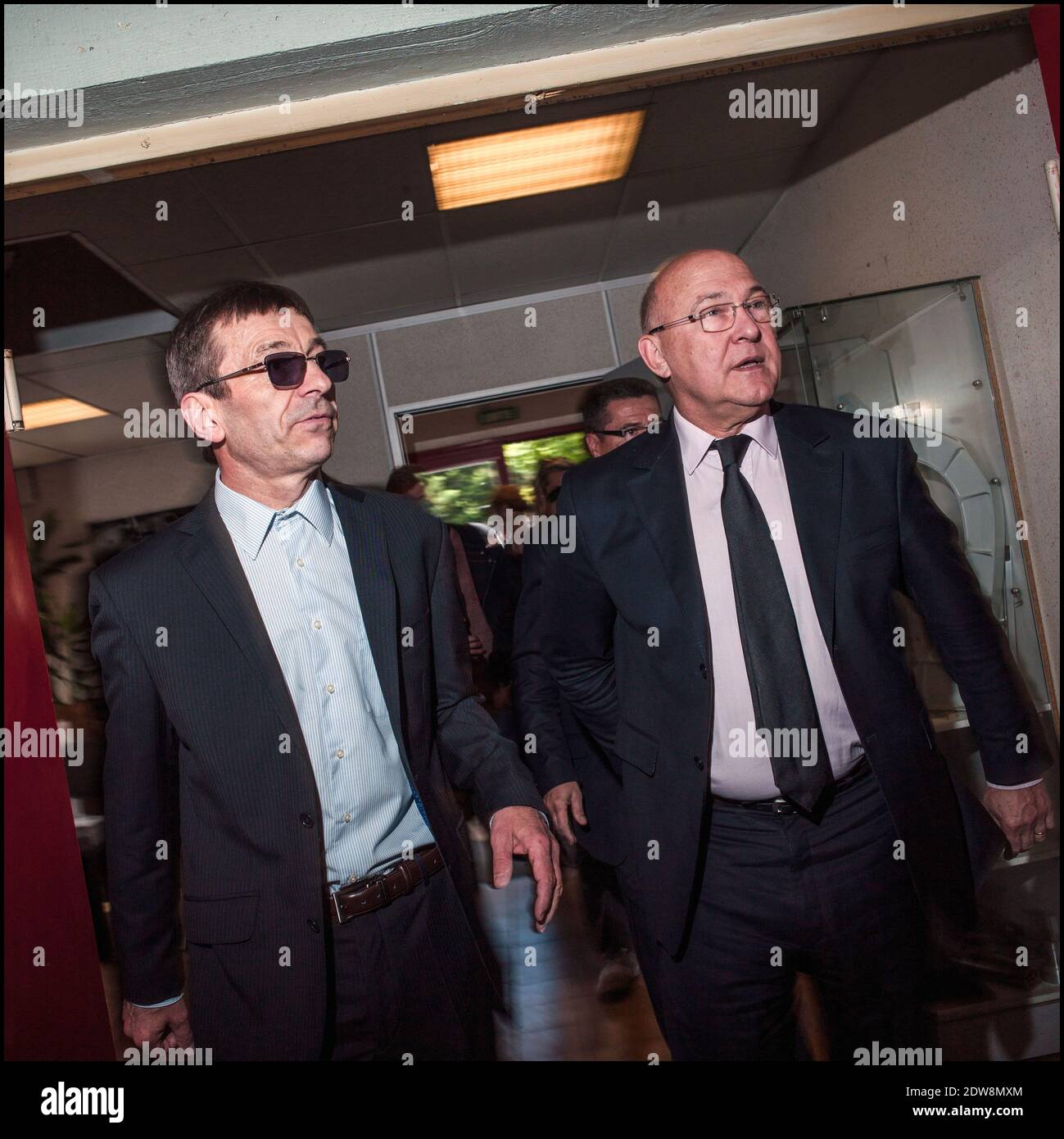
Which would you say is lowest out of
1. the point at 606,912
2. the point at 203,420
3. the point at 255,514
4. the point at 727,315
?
the point at 606,912

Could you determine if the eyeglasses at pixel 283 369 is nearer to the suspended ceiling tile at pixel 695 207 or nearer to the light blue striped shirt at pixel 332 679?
the light blue striped shirt at pixel 332 679

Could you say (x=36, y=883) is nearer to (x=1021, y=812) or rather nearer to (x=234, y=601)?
(x=234, y=601)

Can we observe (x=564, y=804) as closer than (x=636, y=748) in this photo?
No

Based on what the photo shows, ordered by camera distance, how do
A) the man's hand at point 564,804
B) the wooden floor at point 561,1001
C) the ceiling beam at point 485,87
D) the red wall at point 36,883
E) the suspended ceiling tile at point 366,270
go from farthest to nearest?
the suspended ceiling tile at point 366,270
the wooden floor at point 561,1001
the man's hand at point 564,804
the ceiling beam at point 485,87
the red wall at point 36,883

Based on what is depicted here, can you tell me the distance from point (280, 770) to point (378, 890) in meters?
0.29

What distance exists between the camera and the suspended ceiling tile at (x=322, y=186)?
3713 millimetres

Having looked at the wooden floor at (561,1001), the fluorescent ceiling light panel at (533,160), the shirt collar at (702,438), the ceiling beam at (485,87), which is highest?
the fluorescent ceiling light panel at (533,160)

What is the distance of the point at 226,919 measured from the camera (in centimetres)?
169

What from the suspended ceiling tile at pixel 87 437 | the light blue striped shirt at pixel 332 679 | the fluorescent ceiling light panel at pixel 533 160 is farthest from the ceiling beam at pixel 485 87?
the suspended ceiling tile at pixel 87 437

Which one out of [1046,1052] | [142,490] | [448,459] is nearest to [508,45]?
[1046,1052]

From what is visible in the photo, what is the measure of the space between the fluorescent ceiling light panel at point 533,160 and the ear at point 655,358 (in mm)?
2132

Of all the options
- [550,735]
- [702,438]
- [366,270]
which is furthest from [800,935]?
[366,270]

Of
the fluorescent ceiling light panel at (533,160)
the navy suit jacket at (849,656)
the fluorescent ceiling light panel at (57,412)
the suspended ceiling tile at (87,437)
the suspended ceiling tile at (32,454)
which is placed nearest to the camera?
the navy suit jacket at (849,656)

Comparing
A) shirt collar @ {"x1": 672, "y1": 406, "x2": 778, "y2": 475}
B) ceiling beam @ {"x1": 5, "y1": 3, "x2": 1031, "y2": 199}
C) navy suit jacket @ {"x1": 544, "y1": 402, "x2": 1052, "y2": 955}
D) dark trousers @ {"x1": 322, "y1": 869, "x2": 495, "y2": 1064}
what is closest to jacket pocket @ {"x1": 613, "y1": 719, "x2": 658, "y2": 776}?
navy suit jacket @ {"x1": 544, "y1": 402, "x2": 1052, "y2": 955}
